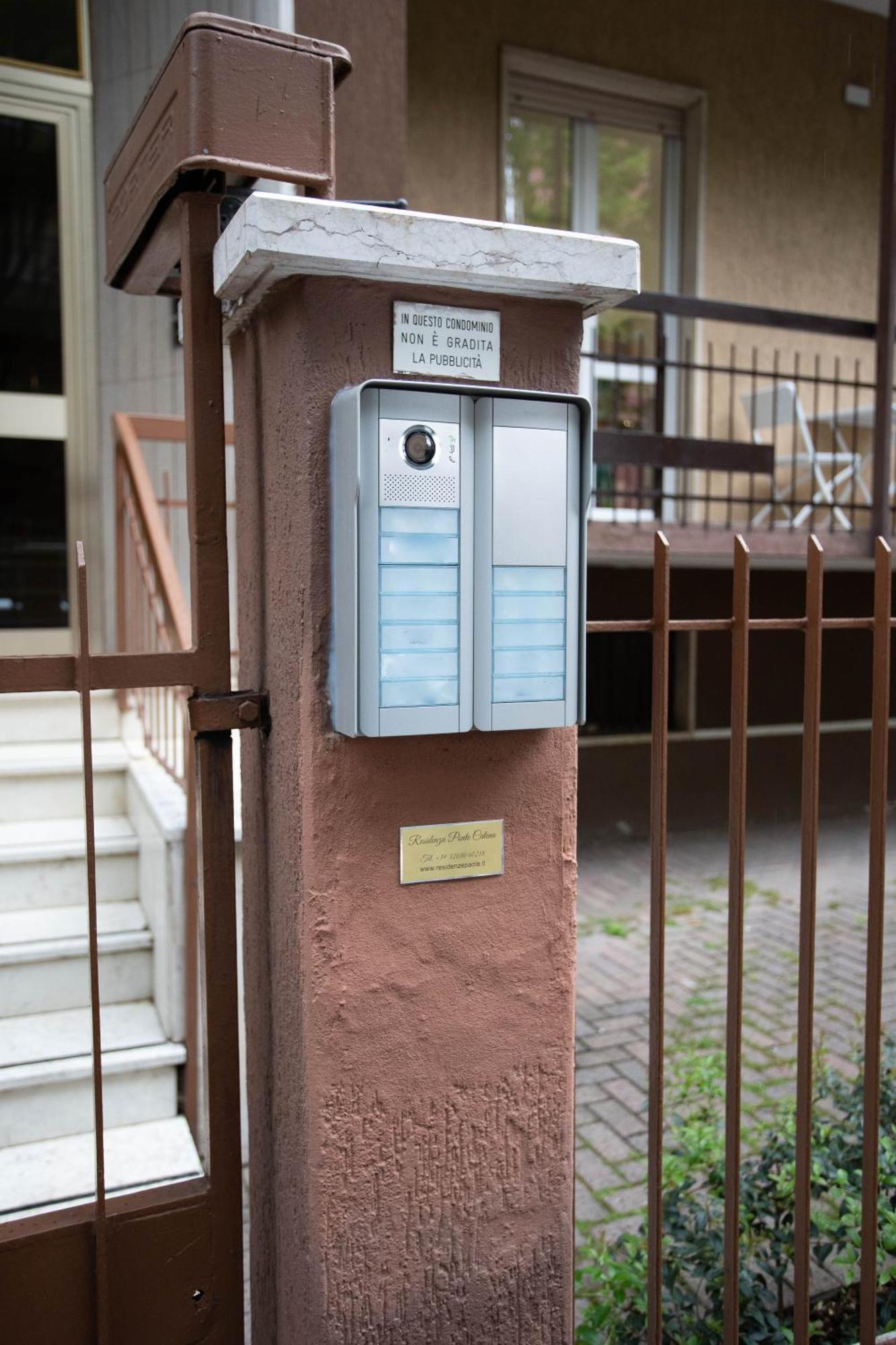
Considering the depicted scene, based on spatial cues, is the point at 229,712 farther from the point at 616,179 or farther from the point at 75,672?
the point at 616,179

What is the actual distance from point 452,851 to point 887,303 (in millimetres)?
5377

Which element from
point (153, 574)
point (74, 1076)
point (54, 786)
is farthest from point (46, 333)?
point (74, 1076)

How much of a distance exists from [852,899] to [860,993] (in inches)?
60.3

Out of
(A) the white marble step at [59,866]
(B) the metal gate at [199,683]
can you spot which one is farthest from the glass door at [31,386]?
(B) the metal gate at [199,683]

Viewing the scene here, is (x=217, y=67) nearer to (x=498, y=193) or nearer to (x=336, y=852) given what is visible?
(x=336, y=852)

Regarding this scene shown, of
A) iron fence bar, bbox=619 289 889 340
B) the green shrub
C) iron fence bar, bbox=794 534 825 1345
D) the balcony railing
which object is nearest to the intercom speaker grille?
iron fence bar, bbox=794 534 825 1345

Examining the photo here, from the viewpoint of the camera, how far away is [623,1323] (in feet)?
7.23

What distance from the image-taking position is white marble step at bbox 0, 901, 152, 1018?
327cm

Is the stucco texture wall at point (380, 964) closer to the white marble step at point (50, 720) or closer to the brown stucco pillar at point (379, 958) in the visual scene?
the brown stucco pillar at point (379, 958)

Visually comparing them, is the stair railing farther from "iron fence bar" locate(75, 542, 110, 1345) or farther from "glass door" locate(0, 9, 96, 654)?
"iron fence bar" locate(75, 542, 110, 1345)

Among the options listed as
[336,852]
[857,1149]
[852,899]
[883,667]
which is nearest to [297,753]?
[336,852]

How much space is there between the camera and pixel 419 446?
146cm

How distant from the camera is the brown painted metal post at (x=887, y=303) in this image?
5629mm

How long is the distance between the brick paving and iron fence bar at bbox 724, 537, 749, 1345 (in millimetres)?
1092
